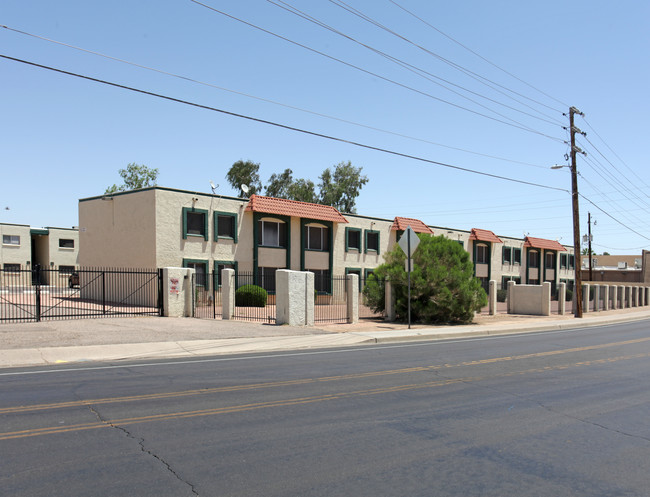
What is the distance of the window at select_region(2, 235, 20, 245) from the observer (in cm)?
4922

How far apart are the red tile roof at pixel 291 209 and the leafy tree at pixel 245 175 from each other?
2649 centimetres

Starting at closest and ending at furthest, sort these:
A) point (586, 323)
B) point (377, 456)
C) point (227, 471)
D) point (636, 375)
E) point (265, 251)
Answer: point (227, 471) → point (377, 456) → point (636, 375) → point (586, 323) → point (265, 251)

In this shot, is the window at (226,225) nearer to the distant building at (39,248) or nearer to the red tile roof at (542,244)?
the distant building at (39,248)

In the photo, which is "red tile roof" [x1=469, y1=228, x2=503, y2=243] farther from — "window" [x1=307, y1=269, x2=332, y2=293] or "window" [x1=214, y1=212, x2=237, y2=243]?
"window" [x1=214, y1=212, x2=237, y2=243]

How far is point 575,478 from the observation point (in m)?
5.16

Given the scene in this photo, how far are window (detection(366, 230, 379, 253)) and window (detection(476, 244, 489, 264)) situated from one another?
13182 mm

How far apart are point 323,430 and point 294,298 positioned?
1346cm

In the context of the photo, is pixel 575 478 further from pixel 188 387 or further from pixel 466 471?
pixel 188 387

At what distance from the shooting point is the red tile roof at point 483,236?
4872cm

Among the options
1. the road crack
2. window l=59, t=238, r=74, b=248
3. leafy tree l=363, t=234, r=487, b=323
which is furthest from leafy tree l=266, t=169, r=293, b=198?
the road crack

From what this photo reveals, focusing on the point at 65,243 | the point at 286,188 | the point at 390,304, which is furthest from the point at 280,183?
the point at 390,304

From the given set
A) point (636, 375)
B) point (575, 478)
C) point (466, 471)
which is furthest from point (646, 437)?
point (636, 375)

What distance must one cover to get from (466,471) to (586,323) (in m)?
25.2

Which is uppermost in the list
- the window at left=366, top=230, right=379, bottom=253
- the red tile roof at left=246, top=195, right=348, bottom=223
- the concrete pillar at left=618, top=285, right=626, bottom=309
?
the red tile roof at left=246, top=195, right=348, bottom=223
